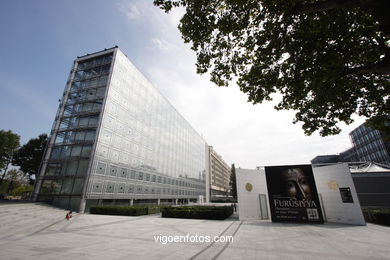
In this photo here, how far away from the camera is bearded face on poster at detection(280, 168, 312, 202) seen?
17.6m

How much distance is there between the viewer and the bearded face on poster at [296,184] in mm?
17625

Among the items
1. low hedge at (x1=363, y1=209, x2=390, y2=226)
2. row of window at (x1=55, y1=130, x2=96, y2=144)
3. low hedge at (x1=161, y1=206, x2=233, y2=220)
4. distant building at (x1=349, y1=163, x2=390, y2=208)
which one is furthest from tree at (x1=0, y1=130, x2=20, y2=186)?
distant building at (x1=349, y1=163, x2=390, y2=208)

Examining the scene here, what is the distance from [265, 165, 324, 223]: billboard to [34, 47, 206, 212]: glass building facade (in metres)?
24.1

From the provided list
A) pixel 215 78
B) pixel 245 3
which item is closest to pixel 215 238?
pixel 215 78

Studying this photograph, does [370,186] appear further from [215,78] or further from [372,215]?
[215,78]

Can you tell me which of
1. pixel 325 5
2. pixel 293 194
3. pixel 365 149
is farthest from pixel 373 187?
pixel 365 149

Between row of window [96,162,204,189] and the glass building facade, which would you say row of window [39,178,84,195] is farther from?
row of window [96,162,204,189]

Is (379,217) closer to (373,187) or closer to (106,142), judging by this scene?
(373,187)

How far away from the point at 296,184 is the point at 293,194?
107 centimetres

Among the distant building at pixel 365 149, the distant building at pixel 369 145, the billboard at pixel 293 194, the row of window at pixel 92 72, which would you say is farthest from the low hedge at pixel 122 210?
the distant building at pixel 369 145

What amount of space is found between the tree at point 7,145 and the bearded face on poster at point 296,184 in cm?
5268

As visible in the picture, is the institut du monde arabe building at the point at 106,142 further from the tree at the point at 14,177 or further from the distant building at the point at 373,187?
the tree at the point at 14,177

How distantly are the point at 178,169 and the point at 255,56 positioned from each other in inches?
1829

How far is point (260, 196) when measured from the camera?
21.0m
